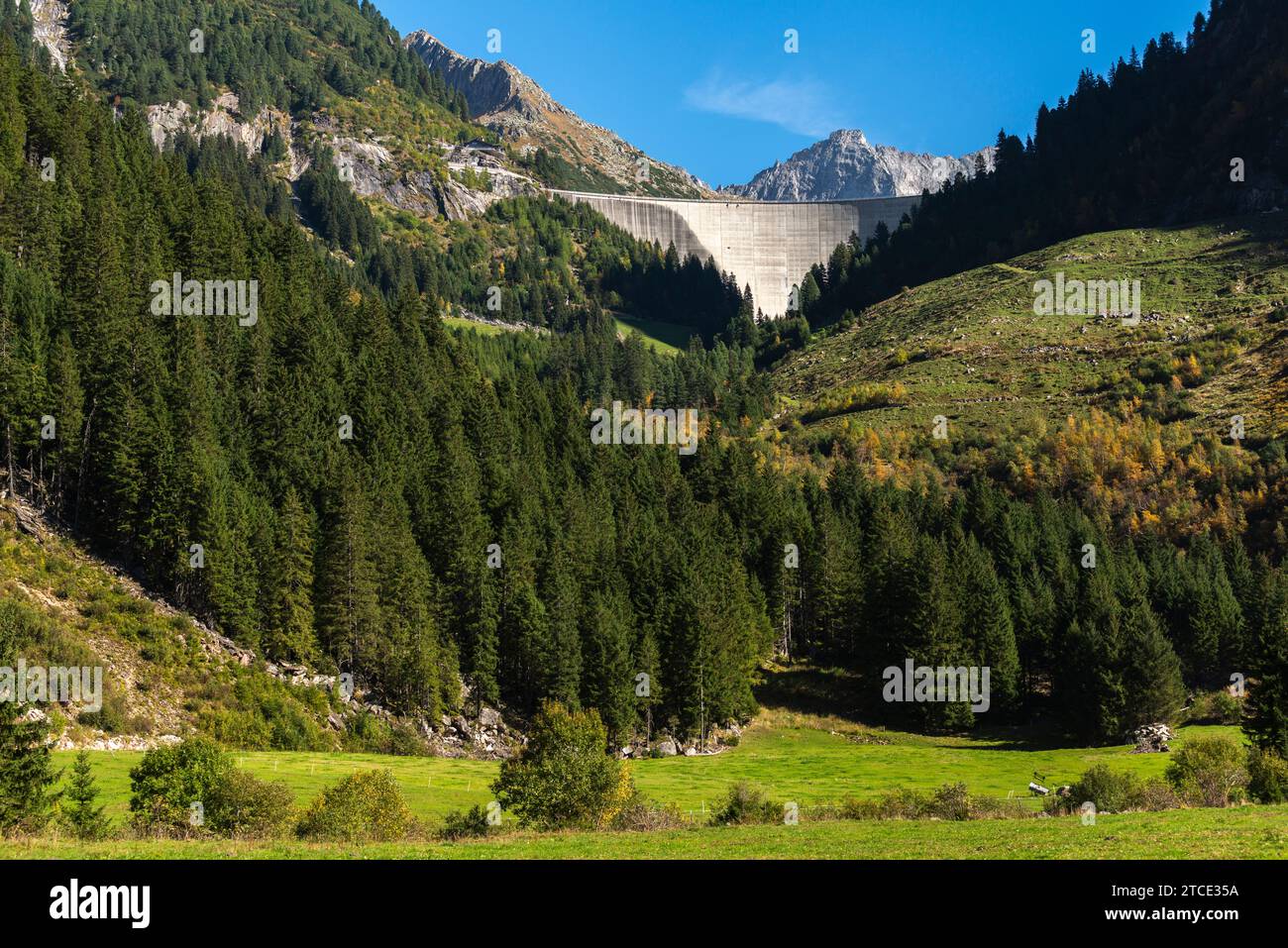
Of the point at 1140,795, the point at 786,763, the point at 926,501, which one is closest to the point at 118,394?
the point at 786,763

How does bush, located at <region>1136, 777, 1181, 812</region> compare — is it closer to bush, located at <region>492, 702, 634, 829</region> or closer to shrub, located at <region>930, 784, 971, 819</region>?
shrub, located at <region>930, 784, 971, 819</region>

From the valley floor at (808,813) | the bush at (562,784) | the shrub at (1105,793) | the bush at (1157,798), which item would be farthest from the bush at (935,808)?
the bush at (562,784)

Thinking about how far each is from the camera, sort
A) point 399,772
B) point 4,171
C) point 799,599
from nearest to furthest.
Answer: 1. point 399,772
2. point 4,171
3. point 799,599

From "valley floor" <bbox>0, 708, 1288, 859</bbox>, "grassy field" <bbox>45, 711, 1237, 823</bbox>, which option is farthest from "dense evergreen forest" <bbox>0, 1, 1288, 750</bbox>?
"valley floor" <bbox>0, 708, 1288, 859</bbox>

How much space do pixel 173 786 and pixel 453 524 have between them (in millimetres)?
56965

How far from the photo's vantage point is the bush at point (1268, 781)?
1708 inches

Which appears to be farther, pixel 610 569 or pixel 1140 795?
pixel 610 569

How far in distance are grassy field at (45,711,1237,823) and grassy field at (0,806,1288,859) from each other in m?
13.1

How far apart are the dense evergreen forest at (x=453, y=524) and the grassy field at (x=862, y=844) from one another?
32675mm

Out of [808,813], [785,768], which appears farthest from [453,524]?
[808,813]

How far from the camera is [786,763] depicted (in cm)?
7475

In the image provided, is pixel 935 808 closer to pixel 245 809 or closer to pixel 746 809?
pixel 746 809

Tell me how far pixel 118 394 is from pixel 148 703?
29.2 m

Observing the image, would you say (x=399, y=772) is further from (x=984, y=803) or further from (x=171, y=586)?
(x=984, y=803)
